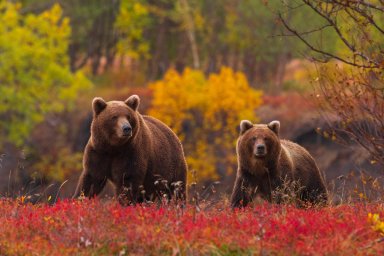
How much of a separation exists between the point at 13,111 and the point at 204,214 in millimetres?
44575

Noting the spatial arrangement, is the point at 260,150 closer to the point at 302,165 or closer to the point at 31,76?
the point at 302,165

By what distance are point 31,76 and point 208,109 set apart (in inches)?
398

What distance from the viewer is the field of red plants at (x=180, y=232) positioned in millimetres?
7965

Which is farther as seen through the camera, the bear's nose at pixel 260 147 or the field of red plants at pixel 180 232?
the bear's nose at pixel 260 147

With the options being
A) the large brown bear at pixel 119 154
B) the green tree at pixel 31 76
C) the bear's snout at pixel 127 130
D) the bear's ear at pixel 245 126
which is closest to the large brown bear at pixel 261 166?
the bear's ear at pixel 245 126

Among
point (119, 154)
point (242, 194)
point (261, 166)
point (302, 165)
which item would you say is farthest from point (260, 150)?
point (119, 154)

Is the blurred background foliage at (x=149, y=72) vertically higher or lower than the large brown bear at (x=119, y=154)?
lower

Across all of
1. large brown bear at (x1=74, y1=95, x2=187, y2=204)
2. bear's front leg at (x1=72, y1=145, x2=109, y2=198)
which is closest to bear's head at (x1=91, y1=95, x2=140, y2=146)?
large brown bear at (x1=74, y1=95, x2=187, y2=204)

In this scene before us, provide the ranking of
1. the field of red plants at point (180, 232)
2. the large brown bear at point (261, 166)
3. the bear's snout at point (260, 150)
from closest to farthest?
1. the field of red plants at point (180, 232)
2. the bear's snout at point (260, 150)
3. the large brown bear at point (261, 166)

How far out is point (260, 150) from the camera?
1204 cm

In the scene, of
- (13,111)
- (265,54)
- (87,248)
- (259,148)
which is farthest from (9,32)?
(87,248)

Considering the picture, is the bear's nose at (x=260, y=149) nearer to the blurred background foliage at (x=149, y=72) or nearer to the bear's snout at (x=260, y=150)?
the bear's snout at (x=260, y=150)

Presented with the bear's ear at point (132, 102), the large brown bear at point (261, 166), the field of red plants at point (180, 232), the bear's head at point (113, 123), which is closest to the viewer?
the field of red plants at point (180, 232)

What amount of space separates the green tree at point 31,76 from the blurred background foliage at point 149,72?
0.21 feet
